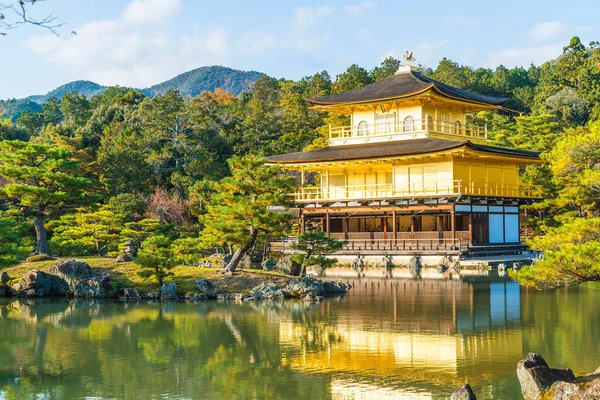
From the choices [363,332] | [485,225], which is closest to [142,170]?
[485,225]

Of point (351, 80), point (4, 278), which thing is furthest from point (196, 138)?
point (4, 278)

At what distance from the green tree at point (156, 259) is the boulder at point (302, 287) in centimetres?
324

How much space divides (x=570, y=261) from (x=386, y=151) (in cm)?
2351

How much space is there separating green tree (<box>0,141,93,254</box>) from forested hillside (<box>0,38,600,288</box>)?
0.17m

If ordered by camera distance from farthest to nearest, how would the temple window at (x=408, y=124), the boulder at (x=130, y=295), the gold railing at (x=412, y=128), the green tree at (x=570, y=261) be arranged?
the temple window at (x=408, y=124)
the gold railing at (x=412, y=128)
the boulder at (x=130, y=295)
the green tree at (x=570, y=261)

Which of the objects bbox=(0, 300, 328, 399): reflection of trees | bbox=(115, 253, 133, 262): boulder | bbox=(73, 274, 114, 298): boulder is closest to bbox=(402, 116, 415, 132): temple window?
bbox=(115, 253, 133, 262): boulder

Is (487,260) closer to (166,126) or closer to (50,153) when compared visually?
(50,153)

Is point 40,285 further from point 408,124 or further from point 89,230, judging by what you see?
point 408,124

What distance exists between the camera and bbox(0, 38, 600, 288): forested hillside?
1216 inches

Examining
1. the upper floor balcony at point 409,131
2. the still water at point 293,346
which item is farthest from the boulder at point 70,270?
the upper floor balcony at point 409,131

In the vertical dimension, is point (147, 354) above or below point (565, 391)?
below

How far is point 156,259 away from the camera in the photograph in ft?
66.9

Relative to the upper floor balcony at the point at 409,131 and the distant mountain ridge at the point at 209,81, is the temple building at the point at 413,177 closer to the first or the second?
the upper floor balcony at the point at 409,131

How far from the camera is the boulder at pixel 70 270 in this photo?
2142 cm
